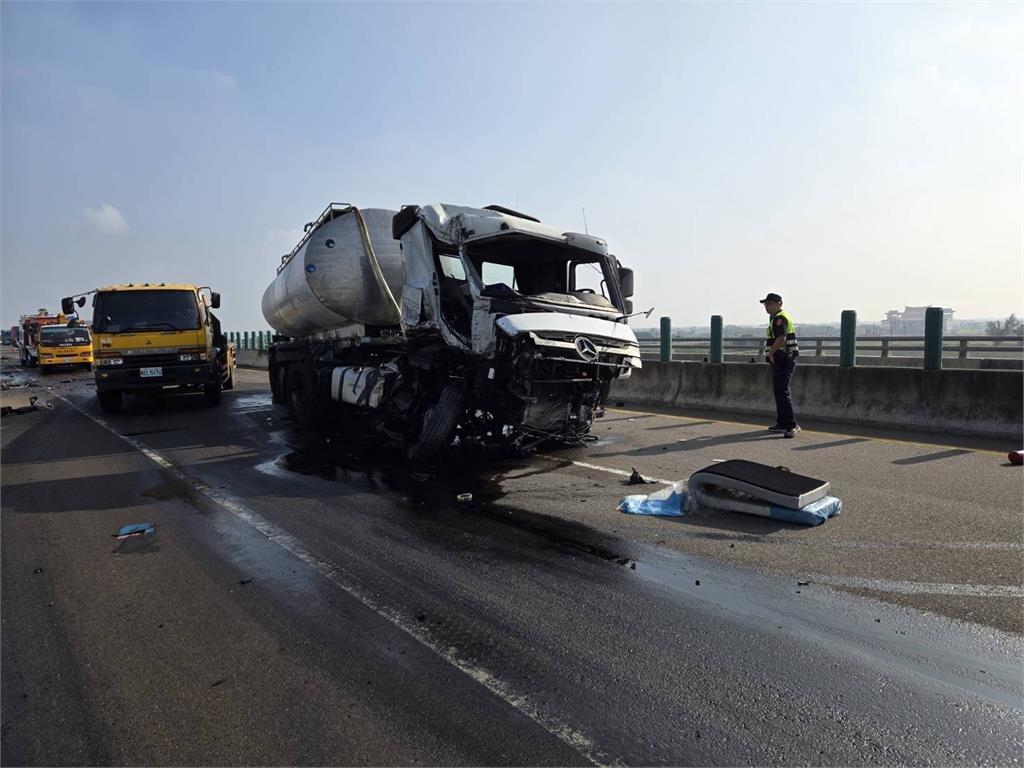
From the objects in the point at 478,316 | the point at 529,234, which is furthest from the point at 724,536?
the point at 529,234

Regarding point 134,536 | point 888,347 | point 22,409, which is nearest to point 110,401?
point 22,409

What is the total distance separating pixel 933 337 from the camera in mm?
9742

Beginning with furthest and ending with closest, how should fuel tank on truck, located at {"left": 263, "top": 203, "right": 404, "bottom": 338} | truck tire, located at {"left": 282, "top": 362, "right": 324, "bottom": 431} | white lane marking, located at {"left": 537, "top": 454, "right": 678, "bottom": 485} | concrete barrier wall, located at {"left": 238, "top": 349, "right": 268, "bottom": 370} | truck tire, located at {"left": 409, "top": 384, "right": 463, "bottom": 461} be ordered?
concrete barrier wall, located at {"left": 238, "top": 349, "right": 268, "bottom": 370} < truck tire, located at {"left": 282, "top": 362, "right": 324, "bottom": 431} < fuel tank on truck, located at {"left": 263, "top": 203, "right": 404, "bottom": 338} < truck tire, located at {"left": 409, "top": 384, "right": 463, "bottom": 461} < white lane marking, located at {"left": 537, "top": 454, "right": 678, "bottom": 485}

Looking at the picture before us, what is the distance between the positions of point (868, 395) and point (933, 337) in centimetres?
126

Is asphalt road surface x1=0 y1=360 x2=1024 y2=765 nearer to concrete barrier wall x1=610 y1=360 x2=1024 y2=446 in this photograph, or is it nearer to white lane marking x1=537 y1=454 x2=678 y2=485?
white lane marking x1=537 y1=454 x2=678 y2=485

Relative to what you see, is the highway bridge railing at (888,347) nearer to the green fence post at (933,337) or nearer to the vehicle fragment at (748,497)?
the green fence post at (933,337)

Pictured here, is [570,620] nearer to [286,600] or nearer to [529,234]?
[286,600]

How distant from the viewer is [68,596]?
3822mm

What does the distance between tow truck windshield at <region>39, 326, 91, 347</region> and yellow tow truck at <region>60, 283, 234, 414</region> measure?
68.0 feet

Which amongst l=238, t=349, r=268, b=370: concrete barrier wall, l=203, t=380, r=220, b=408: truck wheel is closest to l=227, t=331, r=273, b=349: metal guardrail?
l=238, t=349, r=268, b=370: concrete barrier wall

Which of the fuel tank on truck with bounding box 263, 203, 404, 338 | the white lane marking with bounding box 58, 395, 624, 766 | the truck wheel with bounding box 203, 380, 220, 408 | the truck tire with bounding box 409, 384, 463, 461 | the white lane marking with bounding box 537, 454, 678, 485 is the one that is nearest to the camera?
the white lane marking with bounding box 58, 395, 624, 766

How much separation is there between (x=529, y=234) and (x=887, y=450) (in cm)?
515

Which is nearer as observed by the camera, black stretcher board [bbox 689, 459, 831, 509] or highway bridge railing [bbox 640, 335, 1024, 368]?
black stretcher board [bbox 689, 459, 831, 509]

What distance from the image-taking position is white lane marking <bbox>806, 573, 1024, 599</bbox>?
360 cm
